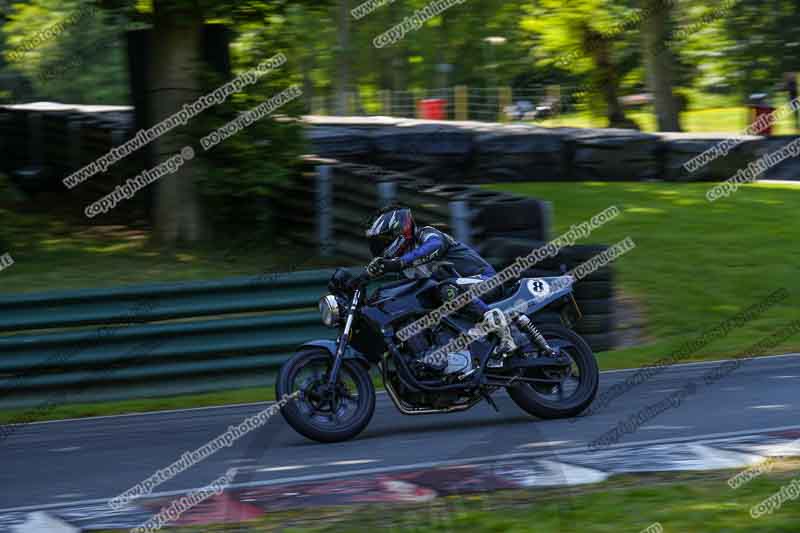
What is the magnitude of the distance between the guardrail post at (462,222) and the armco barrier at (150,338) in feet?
5.96

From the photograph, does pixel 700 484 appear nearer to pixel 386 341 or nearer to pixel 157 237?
pixel 386 341

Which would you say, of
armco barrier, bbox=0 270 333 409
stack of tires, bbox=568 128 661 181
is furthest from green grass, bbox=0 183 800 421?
stack of tires, bbox=568 128 661 181

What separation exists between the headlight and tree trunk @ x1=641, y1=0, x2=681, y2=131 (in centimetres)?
2150

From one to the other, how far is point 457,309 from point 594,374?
1.08 metres

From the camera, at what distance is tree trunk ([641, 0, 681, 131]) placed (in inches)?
1112

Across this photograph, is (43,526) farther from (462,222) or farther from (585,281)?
(462,222)

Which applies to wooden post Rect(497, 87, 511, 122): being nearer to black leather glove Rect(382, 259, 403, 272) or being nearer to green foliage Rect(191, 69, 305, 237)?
green foliage Rect(191, 69, 305, 237)

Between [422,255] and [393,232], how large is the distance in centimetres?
25

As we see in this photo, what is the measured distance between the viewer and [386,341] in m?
8.32

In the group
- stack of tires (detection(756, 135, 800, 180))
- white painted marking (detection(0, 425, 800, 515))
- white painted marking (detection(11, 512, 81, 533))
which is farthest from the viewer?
stack of tires (detection(756, 135, 800, 180))

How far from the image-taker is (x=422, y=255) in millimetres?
8242

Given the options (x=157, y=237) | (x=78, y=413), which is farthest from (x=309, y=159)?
(x=78, y=413)

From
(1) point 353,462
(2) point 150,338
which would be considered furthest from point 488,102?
(1) point 353,462

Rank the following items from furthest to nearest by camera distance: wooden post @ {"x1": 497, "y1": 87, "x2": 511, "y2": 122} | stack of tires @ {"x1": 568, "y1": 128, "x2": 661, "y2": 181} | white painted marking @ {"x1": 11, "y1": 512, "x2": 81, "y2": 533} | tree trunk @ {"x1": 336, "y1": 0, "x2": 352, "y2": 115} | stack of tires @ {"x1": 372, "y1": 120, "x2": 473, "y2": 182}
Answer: tree trunk @ {"x1": 336, "y1": 0, "x2": 352, "y2": 115}
wooden post @ {"x1": 497, "y1": 87, "x2": 511, "y2": 122}
stack of tires @ {"x1": 568, "y1": 128, "x2": 661, "y2": 181}
stack of tires @ {"x1": 372, "y1": 120, "x2": 473, "y2": 182}
white painted marking @ {"x1": 11, "y1": 512, "x2": 81, "y2": 533}
